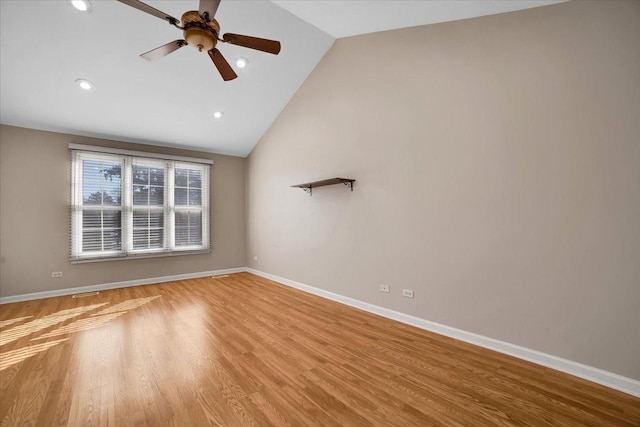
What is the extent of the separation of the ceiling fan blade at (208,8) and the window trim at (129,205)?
414 centimetres

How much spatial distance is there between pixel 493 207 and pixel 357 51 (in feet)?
9.20

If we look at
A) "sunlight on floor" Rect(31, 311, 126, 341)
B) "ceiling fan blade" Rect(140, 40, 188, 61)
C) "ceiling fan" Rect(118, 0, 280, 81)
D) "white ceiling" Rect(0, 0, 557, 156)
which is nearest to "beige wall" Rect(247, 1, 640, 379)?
"white ceiling" Rect(0, 0, 557, 156)

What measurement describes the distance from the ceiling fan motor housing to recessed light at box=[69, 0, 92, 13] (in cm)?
176

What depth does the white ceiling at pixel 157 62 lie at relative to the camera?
289 cm

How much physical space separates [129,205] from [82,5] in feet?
10.6

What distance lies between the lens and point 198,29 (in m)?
1.99

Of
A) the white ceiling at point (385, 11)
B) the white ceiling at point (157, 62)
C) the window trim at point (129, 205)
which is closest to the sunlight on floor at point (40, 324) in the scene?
the window trim at point (129, 205)

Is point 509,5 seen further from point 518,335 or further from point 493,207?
point 518,335

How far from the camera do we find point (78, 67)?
3471mm

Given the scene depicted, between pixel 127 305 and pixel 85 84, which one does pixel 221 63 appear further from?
pixel 127 305

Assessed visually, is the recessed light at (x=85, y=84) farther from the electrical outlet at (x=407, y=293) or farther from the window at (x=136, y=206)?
the electrical outlet at (x=407, y=293)

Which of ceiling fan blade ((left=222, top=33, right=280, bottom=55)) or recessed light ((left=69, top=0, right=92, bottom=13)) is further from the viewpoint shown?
recessed light ((left=69, top=0, right=92, bottom=13))

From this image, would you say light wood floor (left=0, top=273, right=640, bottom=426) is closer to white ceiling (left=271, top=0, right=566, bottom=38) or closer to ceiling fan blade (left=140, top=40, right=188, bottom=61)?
ceiling fan blade (left=140, top=40, right=188, bottom=61)

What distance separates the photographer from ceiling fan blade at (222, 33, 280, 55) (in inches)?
86.8
